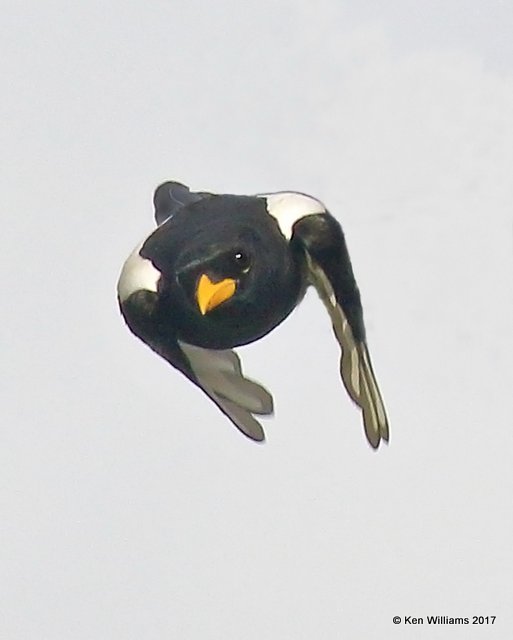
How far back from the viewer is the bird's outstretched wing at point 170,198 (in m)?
13.3

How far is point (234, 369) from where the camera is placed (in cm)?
1310

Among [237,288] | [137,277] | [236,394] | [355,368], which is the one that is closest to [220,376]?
[236,394]

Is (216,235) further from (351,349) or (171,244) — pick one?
(351,349)

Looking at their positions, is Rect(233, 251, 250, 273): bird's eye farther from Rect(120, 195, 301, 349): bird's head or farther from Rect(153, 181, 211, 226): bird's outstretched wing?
Rect(153, 181, 211, 226): bird's outstretched wing

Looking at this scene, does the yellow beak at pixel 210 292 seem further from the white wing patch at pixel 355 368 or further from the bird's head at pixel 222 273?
the white wing patch at pixel 355 368

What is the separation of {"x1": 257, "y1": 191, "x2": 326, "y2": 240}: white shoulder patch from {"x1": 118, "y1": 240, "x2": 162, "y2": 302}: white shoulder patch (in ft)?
2.24

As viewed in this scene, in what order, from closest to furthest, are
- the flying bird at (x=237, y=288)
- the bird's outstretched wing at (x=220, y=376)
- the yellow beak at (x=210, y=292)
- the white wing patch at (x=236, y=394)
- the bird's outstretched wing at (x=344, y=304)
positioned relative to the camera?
1. the yellow beak at (x=210, y=292)
2. the flying bird at (x=237, y=288)
3. the bird's outstretched wing at (x=220, y=376)
4. the bird's outstretched wing at (x=344, y=304)
5. the white wing patch at (x=236, y=394)

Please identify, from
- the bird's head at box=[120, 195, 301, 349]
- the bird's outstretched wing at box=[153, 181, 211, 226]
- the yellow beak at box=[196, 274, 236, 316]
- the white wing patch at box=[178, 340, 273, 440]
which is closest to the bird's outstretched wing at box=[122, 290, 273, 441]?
the white wing patch at box=[178, 340, 273, 440]

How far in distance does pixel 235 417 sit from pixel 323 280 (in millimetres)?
826

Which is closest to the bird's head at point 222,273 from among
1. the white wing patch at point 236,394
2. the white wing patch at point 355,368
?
the white wing patch at point 355,368

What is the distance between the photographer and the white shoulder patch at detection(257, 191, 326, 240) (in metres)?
12.8

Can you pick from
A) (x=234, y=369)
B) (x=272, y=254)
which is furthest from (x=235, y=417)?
(x=272, y=254)

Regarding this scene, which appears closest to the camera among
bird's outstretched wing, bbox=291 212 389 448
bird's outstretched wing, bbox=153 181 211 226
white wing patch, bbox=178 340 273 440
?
bird's outstretched wing, bbox=291 212 389 448

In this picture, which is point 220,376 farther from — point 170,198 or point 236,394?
point 170,198
